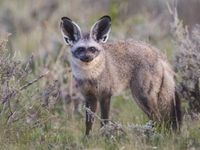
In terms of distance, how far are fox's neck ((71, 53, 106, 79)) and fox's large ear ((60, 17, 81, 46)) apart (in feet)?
0.84

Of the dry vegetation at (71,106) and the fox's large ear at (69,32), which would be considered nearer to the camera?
the dry vegetation at (71,106)

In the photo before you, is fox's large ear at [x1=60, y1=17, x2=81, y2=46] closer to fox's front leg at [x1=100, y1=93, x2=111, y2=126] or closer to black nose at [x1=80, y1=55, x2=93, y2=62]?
black nose at [x1=80, y1=55, x2=93, y2=62]

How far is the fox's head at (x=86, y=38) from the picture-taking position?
8805 millimetres

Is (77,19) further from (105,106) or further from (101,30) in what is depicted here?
(105,106)

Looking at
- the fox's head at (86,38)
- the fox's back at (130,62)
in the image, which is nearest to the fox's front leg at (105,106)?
the fox's back at (130,62)

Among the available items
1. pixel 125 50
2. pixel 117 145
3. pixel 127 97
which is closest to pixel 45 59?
pixel 127 97

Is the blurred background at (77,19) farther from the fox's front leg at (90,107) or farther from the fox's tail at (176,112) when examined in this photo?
the fox's front leg at (90,107)

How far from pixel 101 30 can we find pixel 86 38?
227 mm

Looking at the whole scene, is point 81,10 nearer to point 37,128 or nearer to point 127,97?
point 127,97

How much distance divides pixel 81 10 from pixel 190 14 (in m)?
2.61

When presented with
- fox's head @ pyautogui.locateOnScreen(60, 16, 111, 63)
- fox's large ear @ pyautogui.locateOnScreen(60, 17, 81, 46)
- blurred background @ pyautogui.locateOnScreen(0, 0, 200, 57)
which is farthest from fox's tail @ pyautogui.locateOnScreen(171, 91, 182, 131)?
blurred background @ pyautogui.locateOnScreen(0, 0, 200, 57)

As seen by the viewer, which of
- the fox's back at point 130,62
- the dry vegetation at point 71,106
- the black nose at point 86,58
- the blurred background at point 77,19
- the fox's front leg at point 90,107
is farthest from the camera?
the blurred background at point 77,19

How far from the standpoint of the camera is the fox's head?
8.80 metres

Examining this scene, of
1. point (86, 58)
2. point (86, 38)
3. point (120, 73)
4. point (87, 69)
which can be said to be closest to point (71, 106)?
point (120, 73)
